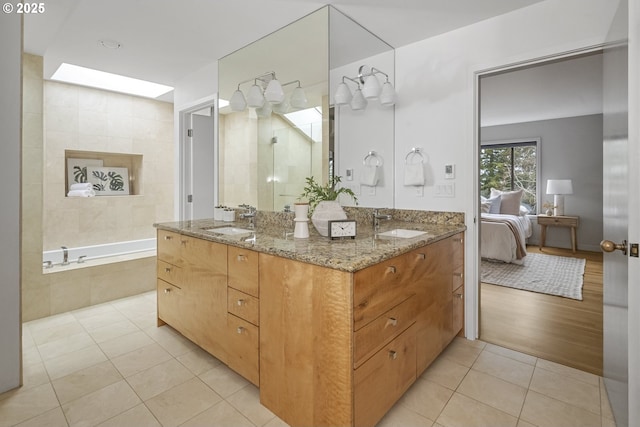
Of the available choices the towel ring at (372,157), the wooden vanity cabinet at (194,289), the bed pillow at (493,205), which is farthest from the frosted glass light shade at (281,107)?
the bed pillow at (493,205)

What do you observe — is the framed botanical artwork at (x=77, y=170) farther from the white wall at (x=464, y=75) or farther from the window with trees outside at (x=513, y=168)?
the window with trees outside at (x=513, y=168)

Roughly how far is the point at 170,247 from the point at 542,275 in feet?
14.0

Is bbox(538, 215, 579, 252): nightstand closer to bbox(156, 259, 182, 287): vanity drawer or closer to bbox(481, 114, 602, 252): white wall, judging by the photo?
bbox(481, 114, 602, 252): white wall

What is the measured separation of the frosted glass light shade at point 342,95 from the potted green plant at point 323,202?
560mm

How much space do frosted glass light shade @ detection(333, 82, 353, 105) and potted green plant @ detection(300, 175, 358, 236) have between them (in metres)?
0.56

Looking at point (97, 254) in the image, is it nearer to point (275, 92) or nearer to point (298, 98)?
point (275, 92)

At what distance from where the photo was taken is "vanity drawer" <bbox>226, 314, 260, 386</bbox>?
1.70 m

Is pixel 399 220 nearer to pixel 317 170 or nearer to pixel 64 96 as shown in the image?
pixel 317 170

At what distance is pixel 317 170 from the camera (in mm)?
2438

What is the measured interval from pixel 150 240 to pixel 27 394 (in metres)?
2.78

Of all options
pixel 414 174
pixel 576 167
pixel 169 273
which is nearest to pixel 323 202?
pixel 414 174

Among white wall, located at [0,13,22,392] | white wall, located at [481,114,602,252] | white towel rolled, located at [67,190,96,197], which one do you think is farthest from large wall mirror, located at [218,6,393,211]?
white wall, located at [481,114,602,252]

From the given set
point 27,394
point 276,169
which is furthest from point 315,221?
point 27,394

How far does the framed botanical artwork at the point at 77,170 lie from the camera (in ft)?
12.8
